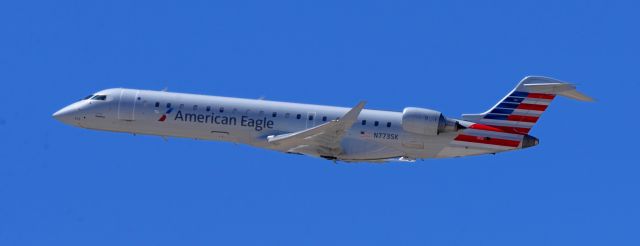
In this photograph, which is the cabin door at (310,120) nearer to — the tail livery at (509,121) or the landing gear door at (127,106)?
the tail livery at (509,121)

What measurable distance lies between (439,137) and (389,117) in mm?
2156

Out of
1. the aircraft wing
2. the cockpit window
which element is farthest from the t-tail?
the cockpit window

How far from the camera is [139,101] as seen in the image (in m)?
60.5

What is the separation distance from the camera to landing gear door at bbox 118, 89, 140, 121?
60438 mm

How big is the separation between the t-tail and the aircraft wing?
18.0 ft

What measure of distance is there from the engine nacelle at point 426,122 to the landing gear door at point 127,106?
11.1 meters

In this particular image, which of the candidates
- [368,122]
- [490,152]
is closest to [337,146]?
[368,122]

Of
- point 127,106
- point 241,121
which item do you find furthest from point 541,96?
point 127,106

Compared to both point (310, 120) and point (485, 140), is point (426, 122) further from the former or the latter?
point (310, 120)

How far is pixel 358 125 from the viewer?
58.6 meters

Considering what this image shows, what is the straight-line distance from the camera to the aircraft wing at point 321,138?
2200 inches

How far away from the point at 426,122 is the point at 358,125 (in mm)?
2798

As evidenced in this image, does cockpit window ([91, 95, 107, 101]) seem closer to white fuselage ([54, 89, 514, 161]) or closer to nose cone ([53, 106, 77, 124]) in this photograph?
white fuselage ([54, 89, 514, 161])

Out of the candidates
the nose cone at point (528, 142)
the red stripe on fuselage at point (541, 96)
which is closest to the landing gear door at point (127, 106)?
the nose cone at point (528, 142)
